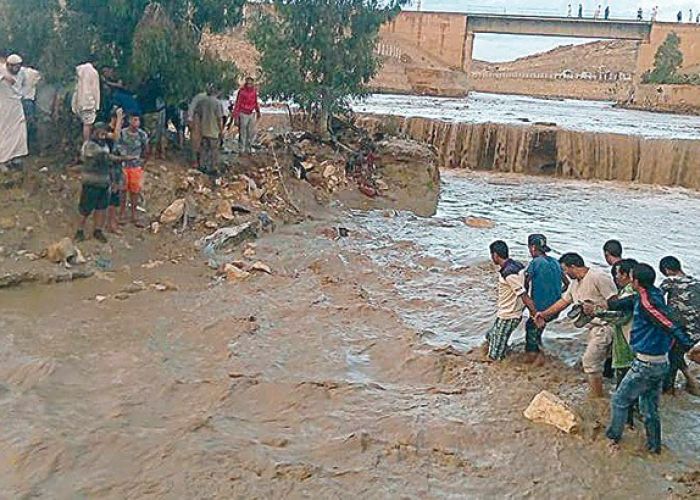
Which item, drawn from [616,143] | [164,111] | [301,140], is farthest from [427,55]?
[164,111]

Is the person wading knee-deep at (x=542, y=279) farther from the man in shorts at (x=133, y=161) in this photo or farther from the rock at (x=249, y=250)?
the man in shorts at (x=133, y=161)

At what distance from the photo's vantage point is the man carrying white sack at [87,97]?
10.4 m

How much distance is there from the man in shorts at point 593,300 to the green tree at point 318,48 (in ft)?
37.9

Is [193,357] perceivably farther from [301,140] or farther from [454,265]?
[301,140]

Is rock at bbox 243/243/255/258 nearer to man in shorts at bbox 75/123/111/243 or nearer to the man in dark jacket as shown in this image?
man in shorts at bbox 75/123/111/243

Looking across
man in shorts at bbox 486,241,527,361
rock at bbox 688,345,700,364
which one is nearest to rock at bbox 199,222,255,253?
man in shorts at bbox 486,241,527,361

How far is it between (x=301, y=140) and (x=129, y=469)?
1251 centimetres

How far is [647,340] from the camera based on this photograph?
5.14m

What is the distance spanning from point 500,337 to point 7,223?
6.38 meters

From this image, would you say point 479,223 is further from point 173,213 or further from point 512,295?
point 512,295

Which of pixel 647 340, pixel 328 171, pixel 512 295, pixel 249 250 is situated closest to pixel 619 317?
pixel 647 340

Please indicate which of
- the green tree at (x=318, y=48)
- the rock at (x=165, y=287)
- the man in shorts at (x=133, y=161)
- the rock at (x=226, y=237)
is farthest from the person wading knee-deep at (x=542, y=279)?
the green tree at (x=318, y=48)

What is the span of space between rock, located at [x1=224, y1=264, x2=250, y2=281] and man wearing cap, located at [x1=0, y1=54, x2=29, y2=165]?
3.29 meters

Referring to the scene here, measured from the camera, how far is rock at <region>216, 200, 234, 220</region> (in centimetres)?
1184
